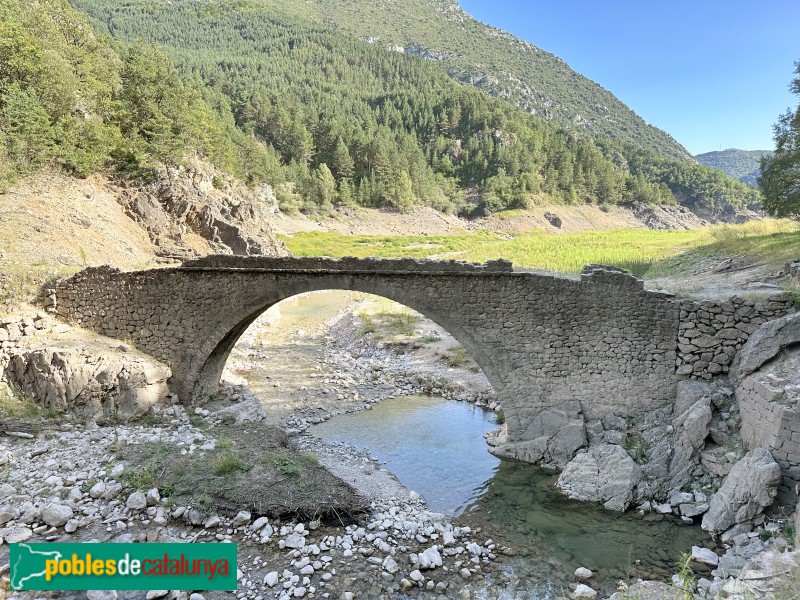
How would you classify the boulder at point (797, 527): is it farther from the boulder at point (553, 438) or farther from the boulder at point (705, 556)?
the boulder at point (553, 438)

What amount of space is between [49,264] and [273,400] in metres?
9.11

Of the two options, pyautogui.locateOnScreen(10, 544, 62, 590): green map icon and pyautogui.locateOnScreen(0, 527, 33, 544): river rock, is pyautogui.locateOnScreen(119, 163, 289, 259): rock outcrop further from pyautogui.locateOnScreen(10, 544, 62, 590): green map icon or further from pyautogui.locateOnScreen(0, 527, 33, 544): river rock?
pyautogui.locateOnScreen(10, 544, 62, 590): green map icon

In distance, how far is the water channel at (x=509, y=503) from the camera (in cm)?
870

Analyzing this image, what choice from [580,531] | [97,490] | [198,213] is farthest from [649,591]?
[198,213]

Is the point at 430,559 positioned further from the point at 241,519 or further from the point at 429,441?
the point at 429,441

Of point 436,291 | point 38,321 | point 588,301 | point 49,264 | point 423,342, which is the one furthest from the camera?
point 423,342

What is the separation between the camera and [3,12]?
2480 cm

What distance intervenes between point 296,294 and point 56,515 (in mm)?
7765

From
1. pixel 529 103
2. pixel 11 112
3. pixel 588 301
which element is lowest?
pixel 588 301

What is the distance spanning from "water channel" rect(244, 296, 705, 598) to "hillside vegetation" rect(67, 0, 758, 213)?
4823 cm

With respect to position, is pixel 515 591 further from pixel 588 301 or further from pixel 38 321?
pixel 38 321

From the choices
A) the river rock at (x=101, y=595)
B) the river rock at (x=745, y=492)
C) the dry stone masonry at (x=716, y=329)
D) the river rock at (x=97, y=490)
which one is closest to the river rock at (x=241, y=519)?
the river rock at (x=101, y=595)

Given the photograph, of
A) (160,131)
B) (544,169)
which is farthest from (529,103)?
(160,131)

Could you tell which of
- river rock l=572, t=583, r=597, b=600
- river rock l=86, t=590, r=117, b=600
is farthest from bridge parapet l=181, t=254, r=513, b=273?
river rock l=86, t=590, r=117, b=600
